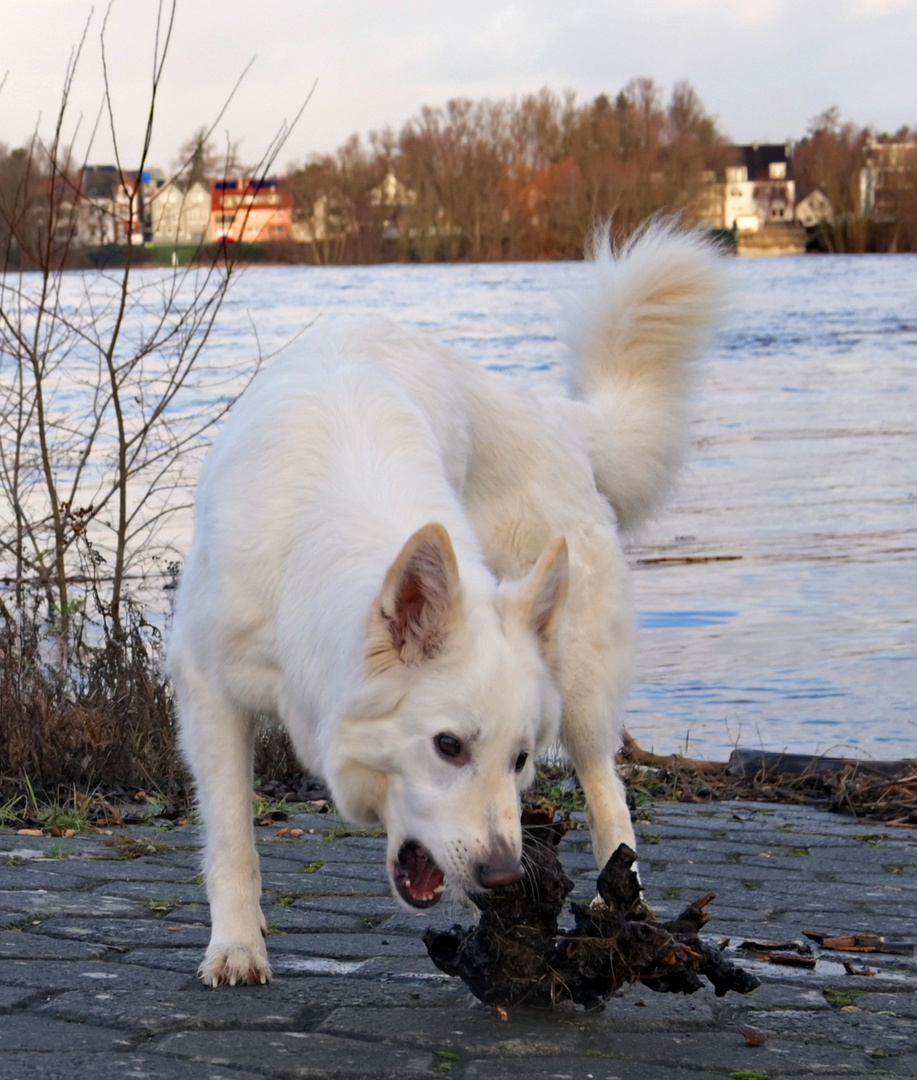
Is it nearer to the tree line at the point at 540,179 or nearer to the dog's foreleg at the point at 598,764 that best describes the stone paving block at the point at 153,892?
the dog's foreleg at the point at 598,764

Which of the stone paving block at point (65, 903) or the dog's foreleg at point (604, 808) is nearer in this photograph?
the stone paving block at point (65, 903)

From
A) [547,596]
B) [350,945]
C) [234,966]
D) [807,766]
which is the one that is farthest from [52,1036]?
[807,766]

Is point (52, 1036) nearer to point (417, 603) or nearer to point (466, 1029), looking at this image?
point (466, 1029)

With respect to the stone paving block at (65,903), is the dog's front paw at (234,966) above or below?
above

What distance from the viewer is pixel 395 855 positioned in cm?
309

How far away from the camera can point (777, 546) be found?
1239 cm

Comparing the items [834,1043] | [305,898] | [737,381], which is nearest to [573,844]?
[305,898]

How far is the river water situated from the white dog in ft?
4.01

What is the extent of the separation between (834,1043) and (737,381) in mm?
23038

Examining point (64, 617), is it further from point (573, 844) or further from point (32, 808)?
point (573, 844)

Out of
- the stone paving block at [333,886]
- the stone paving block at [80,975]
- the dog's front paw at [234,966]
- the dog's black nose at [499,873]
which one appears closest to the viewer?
the dog's black nose at [499,873]

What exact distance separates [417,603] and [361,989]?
935mm

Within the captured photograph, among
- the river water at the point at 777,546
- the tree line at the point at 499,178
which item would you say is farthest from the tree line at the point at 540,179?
the river water at the point at 777,546

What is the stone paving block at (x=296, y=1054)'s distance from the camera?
8.89 feet
